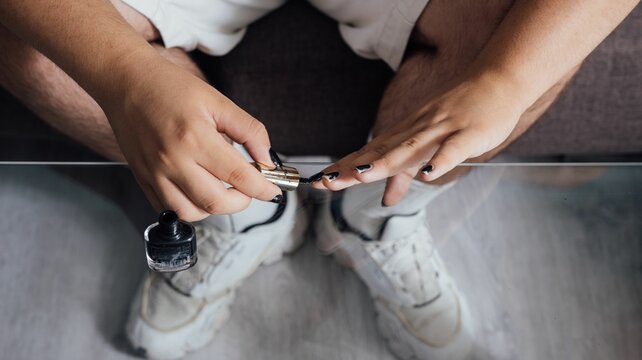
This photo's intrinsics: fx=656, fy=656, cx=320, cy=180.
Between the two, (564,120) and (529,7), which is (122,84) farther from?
(564,120)

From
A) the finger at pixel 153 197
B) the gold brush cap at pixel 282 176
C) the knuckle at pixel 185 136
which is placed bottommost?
the finger at pixel 153 197


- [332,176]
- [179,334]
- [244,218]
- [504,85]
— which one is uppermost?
[504,85]

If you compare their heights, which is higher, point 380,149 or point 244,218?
point 380,149

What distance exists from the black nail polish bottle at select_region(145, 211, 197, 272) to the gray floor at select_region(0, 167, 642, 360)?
73 millimetres

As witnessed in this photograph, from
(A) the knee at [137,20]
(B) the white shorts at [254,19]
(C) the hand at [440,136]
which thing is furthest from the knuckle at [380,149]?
(A) the knee at [137,20]

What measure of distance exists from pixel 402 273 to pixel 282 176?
220 millimetres

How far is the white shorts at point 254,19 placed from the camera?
0.77 metres

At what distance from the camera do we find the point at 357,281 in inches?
29.3

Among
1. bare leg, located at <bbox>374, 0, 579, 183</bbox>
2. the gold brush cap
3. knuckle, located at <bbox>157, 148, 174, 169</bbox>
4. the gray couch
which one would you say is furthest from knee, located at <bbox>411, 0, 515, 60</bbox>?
knuckle, located at <bbox>157, 148, 174, 169</bbox>

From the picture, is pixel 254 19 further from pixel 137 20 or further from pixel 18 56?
pixel 18 56

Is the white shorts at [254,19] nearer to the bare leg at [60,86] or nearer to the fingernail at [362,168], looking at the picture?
the bare leg at [60,86]

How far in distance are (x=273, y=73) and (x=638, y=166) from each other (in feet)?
1.58

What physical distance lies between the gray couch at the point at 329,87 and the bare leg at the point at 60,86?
6 centimetres

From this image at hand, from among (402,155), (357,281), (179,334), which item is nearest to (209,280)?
(179,334)
